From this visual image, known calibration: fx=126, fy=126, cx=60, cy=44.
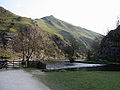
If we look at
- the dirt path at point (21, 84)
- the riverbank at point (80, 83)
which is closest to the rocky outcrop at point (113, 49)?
Result: the riverbank at point (80, 83)

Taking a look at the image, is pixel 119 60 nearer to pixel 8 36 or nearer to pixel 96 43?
pixel 96 43

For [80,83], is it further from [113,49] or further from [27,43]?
[113,49]

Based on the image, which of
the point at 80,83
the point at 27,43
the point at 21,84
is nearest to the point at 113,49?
the point at 27,43

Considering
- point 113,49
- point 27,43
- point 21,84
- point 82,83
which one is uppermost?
point 27,43

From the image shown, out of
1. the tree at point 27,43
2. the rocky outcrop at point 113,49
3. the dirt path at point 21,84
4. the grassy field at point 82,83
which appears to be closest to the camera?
the dirt path at point 21,84

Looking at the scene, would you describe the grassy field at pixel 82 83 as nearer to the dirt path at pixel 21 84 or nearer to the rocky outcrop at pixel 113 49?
the dirt path at pixel 21 84

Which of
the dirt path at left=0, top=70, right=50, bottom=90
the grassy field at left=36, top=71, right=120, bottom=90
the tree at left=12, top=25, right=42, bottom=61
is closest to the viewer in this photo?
the dirt path at left=0, top=70, right=50, bottom=90

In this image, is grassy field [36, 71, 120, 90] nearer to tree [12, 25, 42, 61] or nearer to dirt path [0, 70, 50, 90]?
dirt path [0, 70, 50, 90]

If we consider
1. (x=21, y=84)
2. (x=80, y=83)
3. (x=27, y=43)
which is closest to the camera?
(x=21, y=84)

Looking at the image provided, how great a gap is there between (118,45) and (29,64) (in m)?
49.3

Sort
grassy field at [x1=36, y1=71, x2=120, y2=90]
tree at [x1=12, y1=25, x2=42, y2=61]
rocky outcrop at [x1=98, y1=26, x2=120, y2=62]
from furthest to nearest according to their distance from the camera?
rocky outcrop at [x1=98, y1=26, x2=120, y2=62] < tree at [x1=12, y1=25, x2=42, y2=61] < grassy field at [x1=36, y1=71, x2=120, y2=90]

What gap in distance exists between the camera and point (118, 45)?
63219mm

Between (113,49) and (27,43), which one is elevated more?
(27,43)

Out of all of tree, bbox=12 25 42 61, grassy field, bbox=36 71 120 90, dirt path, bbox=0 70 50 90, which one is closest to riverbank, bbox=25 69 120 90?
grassy field, bbox=36 71 120 90
